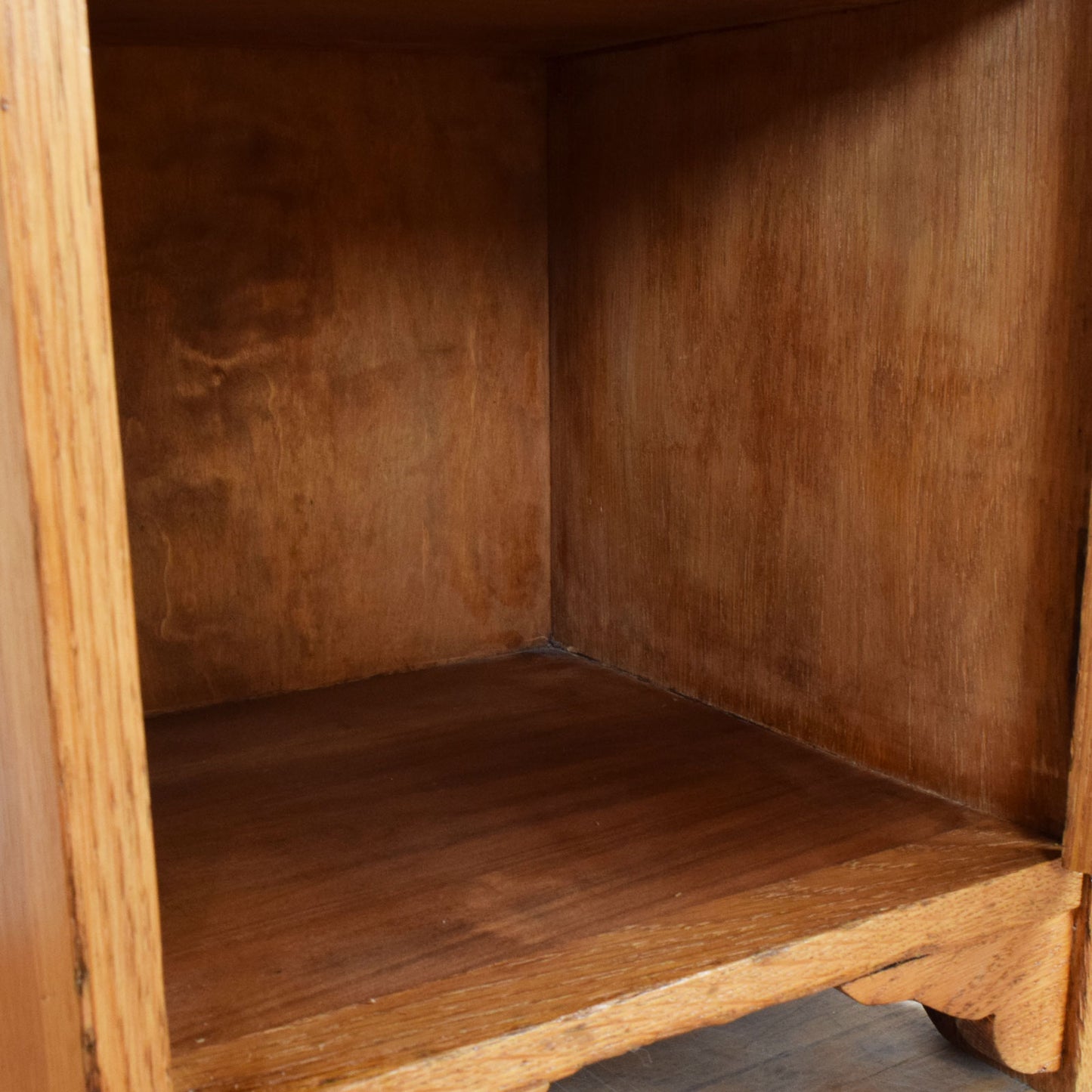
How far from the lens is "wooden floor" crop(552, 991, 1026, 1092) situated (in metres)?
0.91

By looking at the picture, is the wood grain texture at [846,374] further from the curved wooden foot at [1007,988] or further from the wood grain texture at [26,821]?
the wood grain texture at [26,821]

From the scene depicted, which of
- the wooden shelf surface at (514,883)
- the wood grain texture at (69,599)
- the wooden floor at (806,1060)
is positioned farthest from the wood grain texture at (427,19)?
the wooden floor at (806,1060)

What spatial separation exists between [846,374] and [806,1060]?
0.47 meters

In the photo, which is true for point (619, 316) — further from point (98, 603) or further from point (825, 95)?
point (98, 603)

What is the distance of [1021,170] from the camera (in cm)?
79

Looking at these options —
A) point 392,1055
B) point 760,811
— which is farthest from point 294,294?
point 392,1055

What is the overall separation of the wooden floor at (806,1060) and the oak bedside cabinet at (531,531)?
41 mm

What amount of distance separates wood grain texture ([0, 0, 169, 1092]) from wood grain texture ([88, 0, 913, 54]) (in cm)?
37

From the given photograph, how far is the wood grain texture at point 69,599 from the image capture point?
0.46 meters

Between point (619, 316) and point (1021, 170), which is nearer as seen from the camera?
point (1021, 170)

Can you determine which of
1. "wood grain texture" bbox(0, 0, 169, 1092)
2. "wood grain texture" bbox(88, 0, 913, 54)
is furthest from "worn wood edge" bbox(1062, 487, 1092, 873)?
"wood grain texture" bbox(0, 0, 169, 1092)

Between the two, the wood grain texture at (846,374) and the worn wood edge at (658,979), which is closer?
the worn wood edge at (658,979)

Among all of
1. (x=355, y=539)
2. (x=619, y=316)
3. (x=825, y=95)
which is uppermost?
(x=825, y=95)

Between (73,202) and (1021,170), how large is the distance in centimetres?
55
